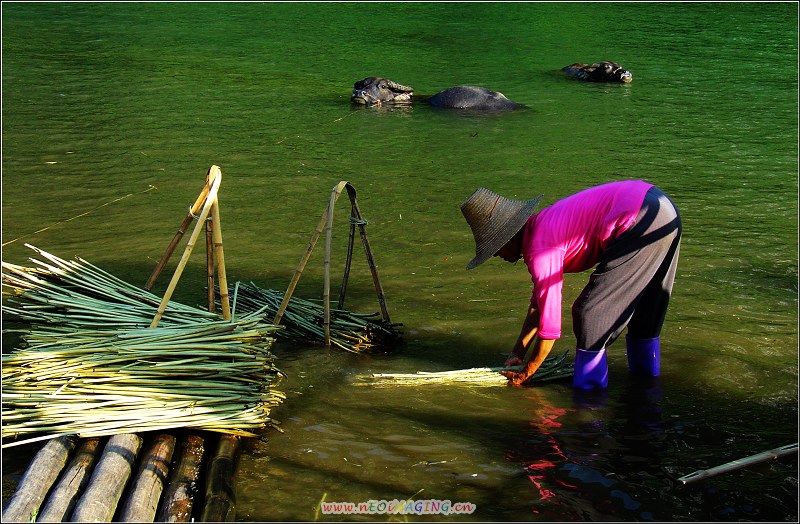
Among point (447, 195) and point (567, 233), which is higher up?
point (567, 233)

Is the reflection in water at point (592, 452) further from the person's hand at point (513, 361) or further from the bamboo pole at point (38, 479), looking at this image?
the bamboo pole at point (38, 479)

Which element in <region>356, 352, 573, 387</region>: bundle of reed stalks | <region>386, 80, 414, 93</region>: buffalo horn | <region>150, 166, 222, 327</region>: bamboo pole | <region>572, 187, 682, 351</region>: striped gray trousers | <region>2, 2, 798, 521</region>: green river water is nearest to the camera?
<region>2, 2, 798, 521</region>: green river water

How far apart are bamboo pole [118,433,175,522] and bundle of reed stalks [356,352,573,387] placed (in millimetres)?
1110

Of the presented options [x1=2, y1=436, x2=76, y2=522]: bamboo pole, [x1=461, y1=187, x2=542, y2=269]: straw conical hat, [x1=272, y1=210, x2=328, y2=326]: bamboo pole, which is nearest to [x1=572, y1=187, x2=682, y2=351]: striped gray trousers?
[x1=461, y1=187, x2=542, y2=269]: straw conical hat

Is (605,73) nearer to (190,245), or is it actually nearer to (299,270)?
(299,270)

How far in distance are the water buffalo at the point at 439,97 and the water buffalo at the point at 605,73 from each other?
1.61 meters

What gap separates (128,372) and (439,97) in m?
7.75

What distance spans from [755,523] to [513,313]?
2.23 m

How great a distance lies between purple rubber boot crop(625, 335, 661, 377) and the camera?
4297 mm

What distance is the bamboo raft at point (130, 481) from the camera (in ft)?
10.1

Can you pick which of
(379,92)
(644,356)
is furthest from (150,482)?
(379,92)

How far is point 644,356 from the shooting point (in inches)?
171

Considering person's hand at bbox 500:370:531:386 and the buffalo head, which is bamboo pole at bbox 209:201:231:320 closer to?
person's hand at bbox 500:370:531:386

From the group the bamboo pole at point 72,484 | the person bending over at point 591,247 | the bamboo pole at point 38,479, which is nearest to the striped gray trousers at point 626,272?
the person bending over at point 591,247
